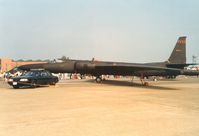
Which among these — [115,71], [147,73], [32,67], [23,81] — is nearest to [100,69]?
[115,71]

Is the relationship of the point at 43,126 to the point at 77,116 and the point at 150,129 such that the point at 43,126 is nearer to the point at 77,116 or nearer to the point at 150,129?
the point at 77,116

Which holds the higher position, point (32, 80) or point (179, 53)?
point (179, 53)

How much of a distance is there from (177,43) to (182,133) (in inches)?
1209

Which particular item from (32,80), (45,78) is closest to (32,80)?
(32,80)

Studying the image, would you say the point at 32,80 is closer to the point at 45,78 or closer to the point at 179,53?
the point at 45,78

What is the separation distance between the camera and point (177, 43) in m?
35.5

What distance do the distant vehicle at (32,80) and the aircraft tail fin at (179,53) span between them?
17.9 m

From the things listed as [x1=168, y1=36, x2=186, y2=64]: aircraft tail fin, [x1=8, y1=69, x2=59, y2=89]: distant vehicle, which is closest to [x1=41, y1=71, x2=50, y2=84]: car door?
[x1=8, y1=69, x2=59, y2=89]: distant vehicle

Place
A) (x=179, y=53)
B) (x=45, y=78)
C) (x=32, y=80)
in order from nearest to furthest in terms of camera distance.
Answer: (x=32, y=80), (x=45, y=78), (x=179, y=53)

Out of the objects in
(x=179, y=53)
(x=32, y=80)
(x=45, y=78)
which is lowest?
(x=32, y=80)

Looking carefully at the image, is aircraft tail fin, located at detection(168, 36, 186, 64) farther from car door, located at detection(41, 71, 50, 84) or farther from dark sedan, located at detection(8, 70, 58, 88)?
car door, located at detection(41, 71, 50, 84)

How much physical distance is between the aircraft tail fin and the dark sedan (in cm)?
1793

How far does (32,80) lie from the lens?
839 inches

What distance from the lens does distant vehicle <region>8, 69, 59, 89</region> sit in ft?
67.3
